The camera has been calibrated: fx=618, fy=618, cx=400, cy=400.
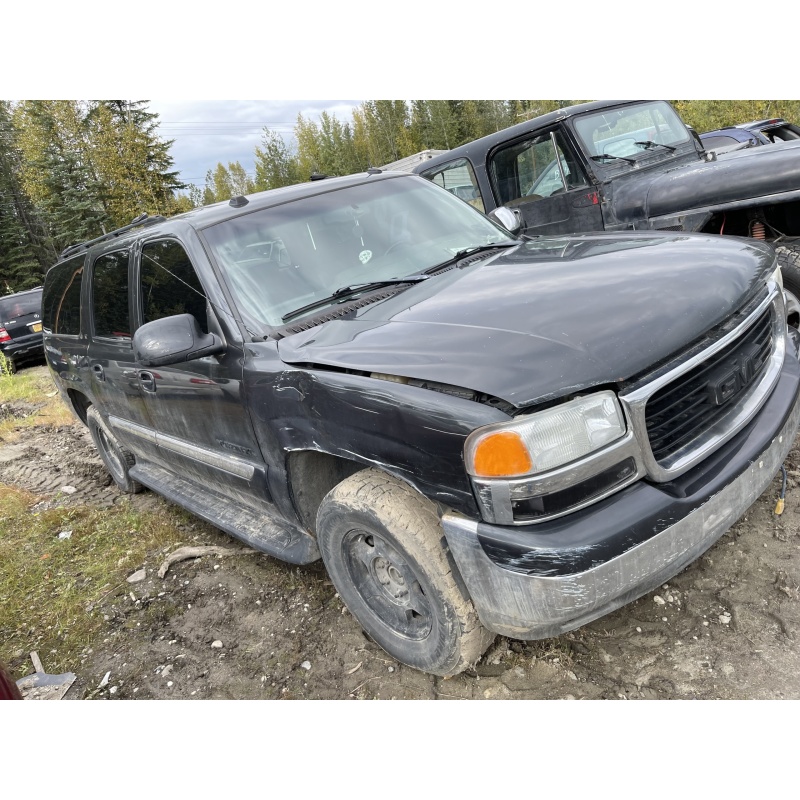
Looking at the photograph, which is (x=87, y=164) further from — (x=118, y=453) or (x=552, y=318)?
(x=552, y=318)

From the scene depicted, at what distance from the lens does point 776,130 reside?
9.52 m

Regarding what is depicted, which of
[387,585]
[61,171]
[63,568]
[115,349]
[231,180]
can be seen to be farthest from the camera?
[231,180]

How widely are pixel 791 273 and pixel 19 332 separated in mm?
14959

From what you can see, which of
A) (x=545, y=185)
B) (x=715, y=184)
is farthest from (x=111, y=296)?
(x=715, y=184)

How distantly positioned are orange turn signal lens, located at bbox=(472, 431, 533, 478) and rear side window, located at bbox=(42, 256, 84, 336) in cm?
375

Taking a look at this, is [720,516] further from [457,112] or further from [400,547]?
[457,112]

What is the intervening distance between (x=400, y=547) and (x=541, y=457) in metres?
0.64

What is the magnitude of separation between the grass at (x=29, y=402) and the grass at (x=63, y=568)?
6.27ft

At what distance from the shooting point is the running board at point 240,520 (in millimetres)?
2793

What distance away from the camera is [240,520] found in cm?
327

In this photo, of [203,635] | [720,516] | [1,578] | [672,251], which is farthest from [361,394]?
[1,578]

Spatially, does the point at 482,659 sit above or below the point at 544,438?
below

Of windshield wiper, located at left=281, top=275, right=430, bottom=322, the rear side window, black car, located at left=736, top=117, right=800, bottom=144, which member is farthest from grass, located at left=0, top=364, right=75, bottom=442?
black car, located at left=736, top=117, right=800, bottom=144

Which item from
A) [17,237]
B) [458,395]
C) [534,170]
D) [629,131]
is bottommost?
[458,395]
